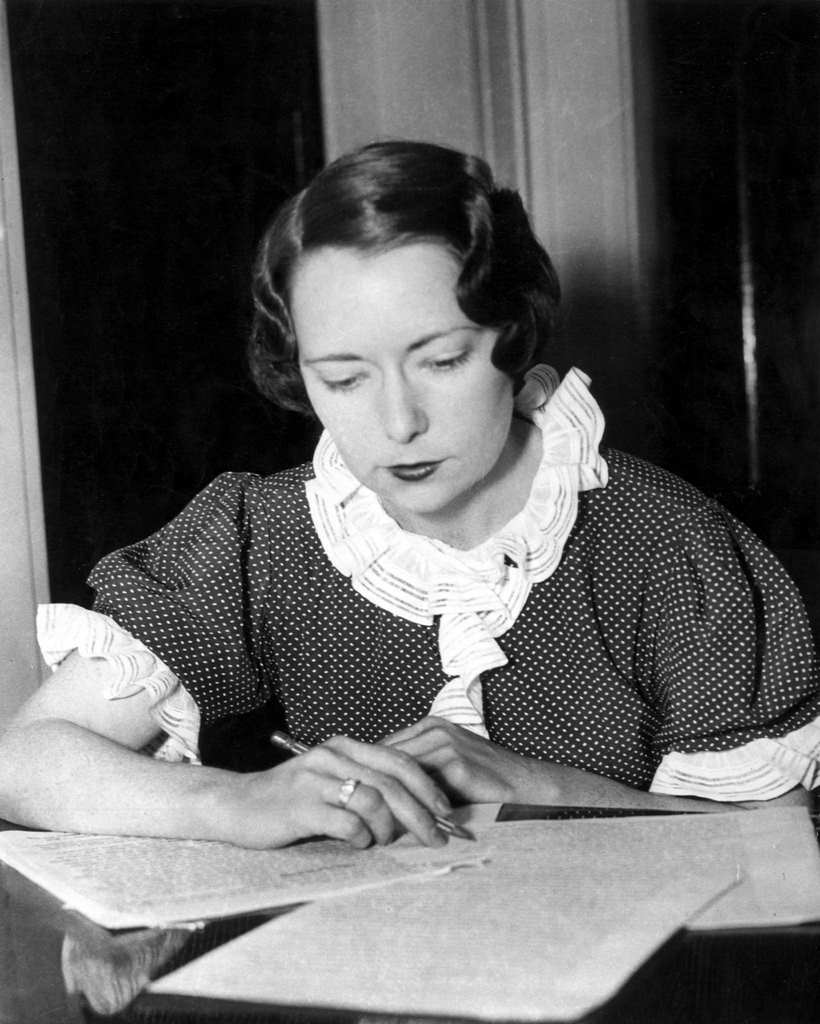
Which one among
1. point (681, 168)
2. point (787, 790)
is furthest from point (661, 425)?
point (787, 790)

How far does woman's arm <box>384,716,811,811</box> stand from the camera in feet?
3.78

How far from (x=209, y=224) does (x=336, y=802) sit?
1.15m

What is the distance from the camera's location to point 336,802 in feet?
3.31

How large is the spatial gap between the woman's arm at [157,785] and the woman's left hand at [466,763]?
0.11 meters

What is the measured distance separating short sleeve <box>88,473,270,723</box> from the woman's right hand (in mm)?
336

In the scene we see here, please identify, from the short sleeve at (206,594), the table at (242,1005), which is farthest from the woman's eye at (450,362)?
the table at (242,1005)

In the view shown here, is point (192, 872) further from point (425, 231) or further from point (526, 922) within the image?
point (425, 231)

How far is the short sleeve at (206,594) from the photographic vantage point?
4.53ft

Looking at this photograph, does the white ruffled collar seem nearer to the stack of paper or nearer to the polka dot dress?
the polka dot dress

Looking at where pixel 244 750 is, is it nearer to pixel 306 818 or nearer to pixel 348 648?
pixel 348 648

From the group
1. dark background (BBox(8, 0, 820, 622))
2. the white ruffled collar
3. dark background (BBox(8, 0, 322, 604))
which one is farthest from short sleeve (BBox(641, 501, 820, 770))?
dark background (BBox(8, 0, 322, 604))

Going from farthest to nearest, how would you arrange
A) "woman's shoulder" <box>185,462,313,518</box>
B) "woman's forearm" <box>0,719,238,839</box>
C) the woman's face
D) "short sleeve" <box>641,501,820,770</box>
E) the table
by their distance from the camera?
"woman's shoulder" <box>185,462,313,518</box> < "short sleeve" <box>641,501,820,770</box> < the woman's face < "woman's forearm" <box>0,719,238,839</box> < the table

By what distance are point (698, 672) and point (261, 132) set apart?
3.69 ft

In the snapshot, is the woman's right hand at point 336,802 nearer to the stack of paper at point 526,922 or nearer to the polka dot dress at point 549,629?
the stack of paper at point 526,922
